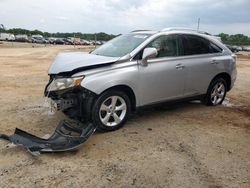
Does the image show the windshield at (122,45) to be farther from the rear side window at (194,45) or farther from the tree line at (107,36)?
the tree line at (107,36)

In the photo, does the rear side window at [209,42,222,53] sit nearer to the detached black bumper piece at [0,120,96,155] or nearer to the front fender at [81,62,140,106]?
the front fender at [81,62,140,106]

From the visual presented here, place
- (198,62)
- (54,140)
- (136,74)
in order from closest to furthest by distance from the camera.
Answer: (54,140) < (136,74) < (198,62)

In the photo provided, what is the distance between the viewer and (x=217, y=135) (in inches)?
229

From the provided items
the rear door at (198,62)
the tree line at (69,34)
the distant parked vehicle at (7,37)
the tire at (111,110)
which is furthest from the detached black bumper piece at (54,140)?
the distant parked vehicle at (7,37)

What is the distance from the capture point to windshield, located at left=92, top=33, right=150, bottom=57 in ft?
20.6

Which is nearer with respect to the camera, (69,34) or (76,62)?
(76,62)

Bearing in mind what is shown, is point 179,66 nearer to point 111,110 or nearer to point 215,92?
point 215,92

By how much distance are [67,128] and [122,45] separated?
2064 millimetres

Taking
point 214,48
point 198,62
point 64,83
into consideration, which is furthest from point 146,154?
point 214,48

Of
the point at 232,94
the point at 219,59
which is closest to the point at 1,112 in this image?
the point at 219,59

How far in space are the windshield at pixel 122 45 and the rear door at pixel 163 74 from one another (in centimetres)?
28

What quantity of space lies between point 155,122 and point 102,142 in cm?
150

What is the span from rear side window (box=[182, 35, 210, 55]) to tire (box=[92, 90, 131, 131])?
6.20 feet

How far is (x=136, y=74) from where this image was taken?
5965 mm
